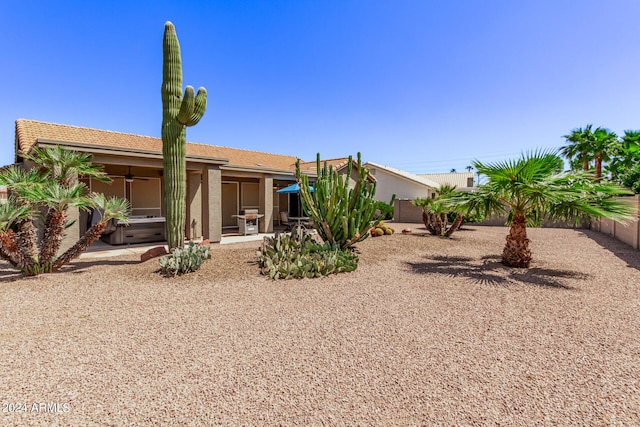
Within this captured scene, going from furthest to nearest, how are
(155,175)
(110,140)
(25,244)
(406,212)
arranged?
(406,212) < (155,175) < (110,140) < (25,244)

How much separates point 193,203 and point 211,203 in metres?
1.78

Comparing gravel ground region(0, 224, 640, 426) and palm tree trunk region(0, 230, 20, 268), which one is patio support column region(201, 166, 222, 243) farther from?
palm tree trunk region(0, 230, 20, 268)

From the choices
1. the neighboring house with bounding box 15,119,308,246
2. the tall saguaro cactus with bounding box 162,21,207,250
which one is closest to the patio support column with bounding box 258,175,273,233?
the neighboring house with bounding box 15,119,308,246

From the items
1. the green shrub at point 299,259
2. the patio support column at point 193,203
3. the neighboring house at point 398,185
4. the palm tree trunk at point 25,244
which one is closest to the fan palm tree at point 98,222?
the palm tree trunk at point 25,244

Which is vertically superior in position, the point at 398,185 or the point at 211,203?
the point at 398,185

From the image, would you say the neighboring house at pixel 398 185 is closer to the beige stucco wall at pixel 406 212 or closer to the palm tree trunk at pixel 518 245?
the beige stucco wall at pixel 406 212

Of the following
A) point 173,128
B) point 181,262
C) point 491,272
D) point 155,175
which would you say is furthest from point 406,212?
point 181,262

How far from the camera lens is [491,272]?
7.38 meters

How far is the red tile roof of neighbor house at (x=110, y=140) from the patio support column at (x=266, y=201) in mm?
714

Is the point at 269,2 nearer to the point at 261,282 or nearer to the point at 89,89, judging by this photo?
Result: the point at 89,89

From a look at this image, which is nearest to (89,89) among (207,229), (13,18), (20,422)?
(13,18)

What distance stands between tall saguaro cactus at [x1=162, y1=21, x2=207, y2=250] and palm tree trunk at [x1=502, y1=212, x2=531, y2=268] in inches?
359

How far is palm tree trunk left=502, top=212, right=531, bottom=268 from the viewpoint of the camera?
7.86 metres

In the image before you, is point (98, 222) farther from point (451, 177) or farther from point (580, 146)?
point (451, 177)
